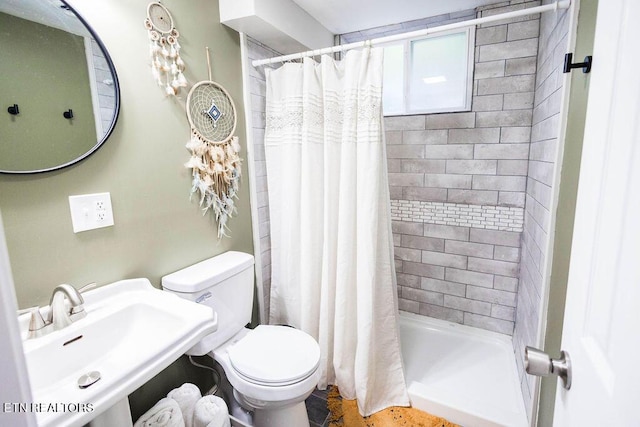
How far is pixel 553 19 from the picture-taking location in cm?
153

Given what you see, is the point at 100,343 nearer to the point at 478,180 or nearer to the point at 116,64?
the point at 116,64

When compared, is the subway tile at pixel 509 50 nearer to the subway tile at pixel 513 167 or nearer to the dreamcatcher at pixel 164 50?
the subway tile at pixel 513 167

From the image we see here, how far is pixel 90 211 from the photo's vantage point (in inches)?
47.3

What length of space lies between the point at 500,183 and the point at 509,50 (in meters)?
0.83

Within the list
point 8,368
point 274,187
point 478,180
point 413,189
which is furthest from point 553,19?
point 8,368

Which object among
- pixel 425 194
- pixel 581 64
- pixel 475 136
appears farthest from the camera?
pixel 425 194

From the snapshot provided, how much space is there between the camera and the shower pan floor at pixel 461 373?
5.47ft

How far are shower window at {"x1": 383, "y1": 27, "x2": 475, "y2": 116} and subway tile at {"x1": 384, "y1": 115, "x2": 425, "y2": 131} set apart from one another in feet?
0.12

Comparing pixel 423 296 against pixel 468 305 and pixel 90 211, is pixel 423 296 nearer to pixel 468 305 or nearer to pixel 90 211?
pixel 468 305

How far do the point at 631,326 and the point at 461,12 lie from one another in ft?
7.61

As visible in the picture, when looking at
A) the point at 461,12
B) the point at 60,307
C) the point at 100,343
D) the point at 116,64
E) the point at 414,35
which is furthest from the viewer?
the point at 461,12

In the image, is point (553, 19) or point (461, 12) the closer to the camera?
point (553, 19)

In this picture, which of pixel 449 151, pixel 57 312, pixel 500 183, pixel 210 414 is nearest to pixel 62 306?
pixel 57 312

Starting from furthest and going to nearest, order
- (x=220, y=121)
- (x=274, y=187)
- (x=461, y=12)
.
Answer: (x=461, y=12)
(x=274, y=187)
(x=220, y=121)
